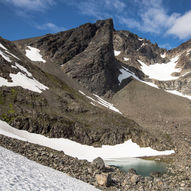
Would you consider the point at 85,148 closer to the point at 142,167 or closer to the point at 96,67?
the point at 142,167

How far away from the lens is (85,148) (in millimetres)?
60781

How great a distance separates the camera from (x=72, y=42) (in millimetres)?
156750

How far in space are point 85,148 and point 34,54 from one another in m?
102

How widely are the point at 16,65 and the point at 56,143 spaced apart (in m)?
46.0

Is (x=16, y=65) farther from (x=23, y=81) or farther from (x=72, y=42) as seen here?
(x=72, y=42)

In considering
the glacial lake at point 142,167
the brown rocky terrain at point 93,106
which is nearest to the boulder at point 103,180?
the brown rocky terrain at point 93,106

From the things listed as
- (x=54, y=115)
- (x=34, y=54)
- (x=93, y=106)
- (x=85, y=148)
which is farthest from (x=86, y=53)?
(x=85, y=148)

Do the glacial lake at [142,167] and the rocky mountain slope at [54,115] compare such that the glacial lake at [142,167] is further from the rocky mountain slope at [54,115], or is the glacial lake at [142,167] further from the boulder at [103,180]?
the boulder at [103,180]

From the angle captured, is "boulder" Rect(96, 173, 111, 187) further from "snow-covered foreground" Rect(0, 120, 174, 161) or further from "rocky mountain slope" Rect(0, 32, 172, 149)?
"rocky mountain slope" Rect(0, 32, 172, 149)

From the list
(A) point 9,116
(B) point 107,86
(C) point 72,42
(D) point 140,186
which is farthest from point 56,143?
(C) point 72,42

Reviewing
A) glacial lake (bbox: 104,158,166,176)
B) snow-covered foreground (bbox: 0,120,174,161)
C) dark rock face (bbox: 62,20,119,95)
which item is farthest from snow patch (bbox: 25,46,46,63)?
glacial lake (bbox: 104,158,166,176)

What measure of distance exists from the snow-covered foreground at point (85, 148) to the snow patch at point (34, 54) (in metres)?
88.7

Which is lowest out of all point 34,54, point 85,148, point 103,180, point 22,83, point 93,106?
point 103,180

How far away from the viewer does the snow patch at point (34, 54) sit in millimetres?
134125
